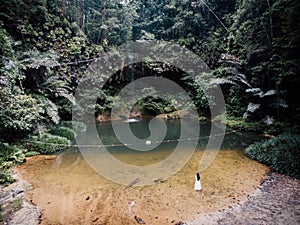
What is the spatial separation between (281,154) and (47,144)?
24.4 ft

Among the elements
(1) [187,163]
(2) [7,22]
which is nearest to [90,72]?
(2) [7,22]

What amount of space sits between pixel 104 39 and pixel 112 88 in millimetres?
4085

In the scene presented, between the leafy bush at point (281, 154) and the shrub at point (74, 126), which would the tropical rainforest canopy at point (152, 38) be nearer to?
the shrub at point (74, 126)

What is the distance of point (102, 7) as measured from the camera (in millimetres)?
17516

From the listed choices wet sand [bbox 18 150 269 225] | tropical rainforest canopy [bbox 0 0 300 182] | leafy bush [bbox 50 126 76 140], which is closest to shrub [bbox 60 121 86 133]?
tropical rainforest canopy [bbox 0 0 300 182]

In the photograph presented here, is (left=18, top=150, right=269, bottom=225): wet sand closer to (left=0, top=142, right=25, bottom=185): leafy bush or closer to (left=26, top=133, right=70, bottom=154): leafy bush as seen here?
(left=0, top=142, right=25, bottom=185): leafy bush

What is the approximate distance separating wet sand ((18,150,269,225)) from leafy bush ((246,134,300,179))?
0.31 meters

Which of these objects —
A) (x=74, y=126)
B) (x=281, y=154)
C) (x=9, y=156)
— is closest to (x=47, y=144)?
(x=9, y=156)

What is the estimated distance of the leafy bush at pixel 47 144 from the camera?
23.7 feet

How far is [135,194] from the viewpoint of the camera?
4.25 meters

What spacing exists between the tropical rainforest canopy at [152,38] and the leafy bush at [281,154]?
2528mm

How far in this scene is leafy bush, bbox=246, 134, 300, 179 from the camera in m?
4.88

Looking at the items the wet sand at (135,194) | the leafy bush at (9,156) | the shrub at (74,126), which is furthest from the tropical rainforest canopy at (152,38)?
the wet sand at (135,194)

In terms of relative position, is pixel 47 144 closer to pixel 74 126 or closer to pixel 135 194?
pixel 74 126
